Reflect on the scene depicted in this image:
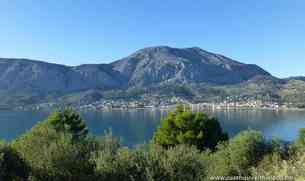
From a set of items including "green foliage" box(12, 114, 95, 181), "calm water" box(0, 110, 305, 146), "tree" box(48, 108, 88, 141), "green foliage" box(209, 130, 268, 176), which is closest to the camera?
"green foliage" box(12, 114, 95, 181)

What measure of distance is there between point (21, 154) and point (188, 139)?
1562 cm

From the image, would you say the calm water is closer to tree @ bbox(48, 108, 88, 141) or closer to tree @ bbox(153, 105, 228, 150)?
tree @ bbox(48, 108, 88, 141)

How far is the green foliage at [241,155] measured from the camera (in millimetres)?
17786

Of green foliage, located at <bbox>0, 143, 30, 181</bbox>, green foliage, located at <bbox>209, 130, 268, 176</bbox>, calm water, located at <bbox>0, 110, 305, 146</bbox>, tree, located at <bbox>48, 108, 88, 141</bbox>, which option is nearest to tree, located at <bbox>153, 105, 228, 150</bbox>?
green foliage, located at <bbox>209, 130, 268, 176</bbox>

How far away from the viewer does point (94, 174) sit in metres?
12.7

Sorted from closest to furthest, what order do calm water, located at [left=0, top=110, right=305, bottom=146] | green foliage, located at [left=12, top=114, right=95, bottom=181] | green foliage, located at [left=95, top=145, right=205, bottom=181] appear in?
green foliage, located at [left=95, top=145, right=205, bottom=181], green foliage, located at [left=12, top=114, right=95, bottom=181], calm water, located at [left=0, top=110, right=305, bottom=146]

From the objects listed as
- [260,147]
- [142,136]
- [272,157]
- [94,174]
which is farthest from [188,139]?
[142,136]

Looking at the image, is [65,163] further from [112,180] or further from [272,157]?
[272,157]

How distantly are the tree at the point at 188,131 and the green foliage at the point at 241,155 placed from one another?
21.4ft

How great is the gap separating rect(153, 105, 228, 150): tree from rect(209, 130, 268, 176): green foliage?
6524mm

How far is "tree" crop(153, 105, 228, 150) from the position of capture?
26.5 meters

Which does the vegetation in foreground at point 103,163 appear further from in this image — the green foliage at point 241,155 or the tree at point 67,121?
the tree at point 67,121

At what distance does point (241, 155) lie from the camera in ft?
60.8

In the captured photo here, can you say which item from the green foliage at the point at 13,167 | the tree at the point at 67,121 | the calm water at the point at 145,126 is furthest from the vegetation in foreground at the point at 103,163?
the calm water at the point at 145,126
